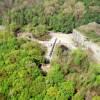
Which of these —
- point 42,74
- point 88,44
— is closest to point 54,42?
point 88,44

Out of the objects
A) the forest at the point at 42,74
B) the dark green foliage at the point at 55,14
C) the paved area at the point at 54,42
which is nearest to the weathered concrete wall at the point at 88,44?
the paved area at the point at 54,42

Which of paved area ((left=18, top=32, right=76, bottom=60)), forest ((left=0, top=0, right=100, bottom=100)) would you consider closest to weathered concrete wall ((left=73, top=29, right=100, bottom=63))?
paved area ((left=18, top=32, right=76, bottom=60))

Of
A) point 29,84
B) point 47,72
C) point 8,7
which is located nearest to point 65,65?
point 47,72

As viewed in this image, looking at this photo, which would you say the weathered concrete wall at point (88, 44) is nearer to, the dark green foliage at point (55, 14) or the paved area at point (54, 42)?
the paved area at point (54, 42)

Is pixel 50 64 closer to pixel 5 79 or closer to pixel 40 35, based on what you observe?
pixel 5 79

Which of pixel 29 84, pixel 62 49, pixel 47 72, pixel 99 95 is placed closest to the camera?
pixel 99 95

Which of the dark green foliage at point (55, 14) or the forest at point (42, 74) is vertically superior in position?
the dark green foliage at point (55, 14)

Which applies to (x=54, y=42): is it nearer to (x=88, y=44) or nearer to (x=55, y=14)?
(x=88, y=44)

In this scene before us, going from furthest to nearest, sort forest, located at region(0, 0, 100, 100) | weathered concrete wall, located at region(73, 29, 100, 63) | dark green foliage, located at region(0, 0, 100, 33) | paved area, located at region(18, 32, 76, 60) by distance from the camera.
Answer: dark green foliage, located at region(0, 0, 100, 33) < paved area, located at region(18, 32, 76, 60) < weathered concrete wall, located at region(73, 29, 100, 63) < forest, located at region(0, 0, 100, 100)

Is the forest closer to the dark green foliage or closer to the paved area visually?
the paved area
